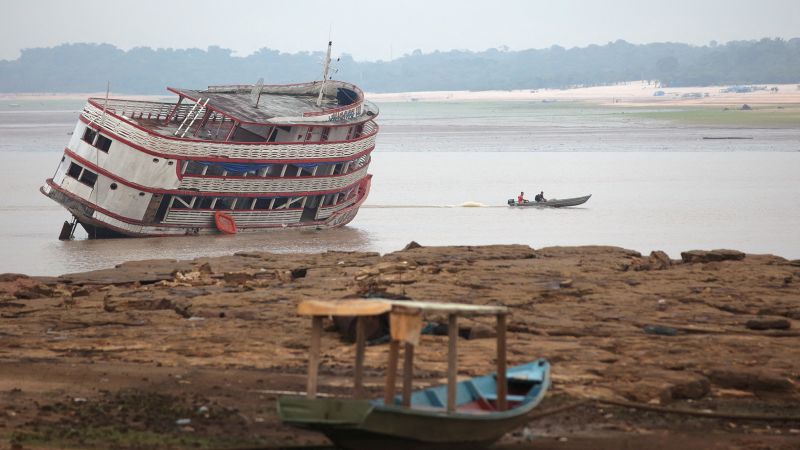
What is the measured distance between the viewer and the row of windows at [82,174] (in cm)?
3616

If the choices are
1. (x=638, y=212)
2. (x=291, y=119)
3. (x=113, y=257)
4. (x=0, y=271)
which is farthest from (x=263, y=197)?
(x=638, y=212)

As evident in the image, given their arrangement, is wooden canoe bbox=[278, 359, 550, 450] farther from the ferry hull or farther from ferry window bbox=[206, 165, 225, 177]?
the ferry hull

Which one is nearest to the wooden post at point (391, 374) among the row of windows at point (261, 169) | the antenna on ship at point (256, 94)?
the row of windows at point (261, 169)

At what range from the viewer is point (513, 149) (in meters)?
91.1

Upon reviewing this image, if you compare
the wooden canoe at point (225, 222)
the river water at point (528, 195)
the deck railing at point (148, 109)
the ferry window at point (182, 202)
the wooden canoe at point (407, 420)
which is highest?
the deck railing at point (148, 109)

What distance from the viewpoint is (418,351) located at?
56.2ft

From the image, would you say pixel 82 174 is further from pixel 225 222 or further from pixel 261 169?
pixel 261 169

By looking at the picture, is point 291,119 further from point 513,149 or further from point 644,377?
point 513,149

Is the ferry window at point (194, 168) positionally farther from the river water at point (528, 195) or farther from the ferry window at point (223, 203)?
the river water at point (528, 195)

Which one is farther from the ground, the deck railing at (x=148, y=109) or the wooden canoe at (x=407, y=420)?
the deck railing at (x=148, y=109)

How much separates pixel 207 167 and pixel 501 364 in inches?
1011

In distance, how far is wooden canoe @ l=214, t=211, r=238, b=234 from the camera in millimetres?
38219

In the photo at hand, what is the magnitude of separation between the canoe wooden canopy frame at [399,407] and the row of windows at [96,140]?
981 inches

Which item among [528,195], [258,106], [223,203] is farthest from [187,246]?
[528,195]
